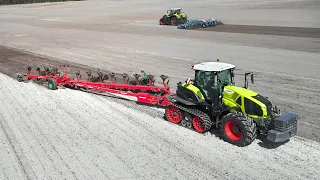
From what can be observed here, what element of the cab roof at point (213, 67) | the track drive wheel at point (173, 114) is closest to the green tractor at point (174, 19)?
the track drive wheel at point (173, 114)

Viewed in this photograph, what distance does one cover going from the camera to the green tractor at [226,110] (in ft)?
25.4

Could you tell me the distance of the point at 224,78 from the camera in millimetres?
8758

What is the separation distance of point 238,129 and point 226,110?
608 mm

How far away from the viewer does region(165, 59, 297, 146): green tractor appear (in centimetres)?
775

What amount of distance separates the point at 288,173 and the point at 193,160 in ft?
7.03

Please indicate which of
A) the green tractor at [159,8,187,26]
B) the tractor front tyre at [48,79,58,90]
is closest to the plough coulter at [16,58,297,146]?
the tractor front tyre at [48,79,58,90]

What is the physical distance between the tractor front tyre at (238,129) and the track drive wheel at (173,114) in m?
1.51

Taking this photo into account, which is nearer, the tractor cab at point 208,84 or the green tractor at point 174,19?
the tractor cab at point 208,84

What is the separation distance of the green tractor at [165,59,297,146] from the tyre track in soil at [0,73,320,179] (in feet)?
1.15

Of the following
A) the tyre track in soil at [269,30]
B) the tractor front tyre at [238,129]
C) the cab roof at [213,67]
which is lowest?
the tractor front tyre at [238,129]

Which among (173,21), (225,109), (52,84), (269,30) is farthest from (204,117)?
(173,21)

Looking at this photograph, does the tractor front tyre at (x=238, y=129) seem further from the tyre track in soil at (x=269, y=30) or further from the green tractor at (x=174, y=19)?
the green tractor at (x=174, y=19)

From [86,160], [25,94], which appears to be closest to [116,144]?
[86,160]

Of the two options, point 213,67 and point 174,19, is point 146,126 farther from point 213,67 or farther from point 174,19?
point 174,19
